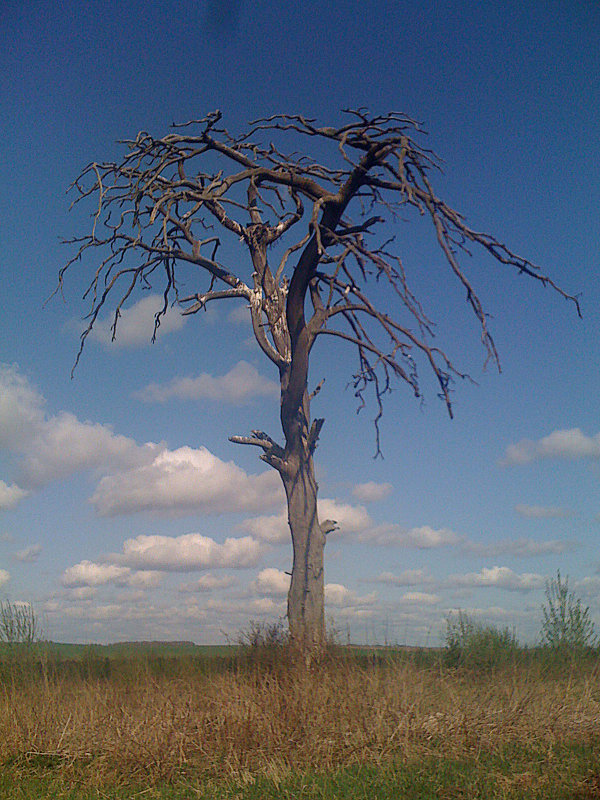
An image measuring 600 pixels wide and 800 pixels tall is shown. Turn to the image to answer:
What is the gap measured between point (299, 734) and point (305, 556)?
3417 millimetres

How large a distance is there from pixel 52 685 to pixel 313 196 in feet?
28.1

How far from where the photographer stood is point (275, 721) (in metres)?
8.30

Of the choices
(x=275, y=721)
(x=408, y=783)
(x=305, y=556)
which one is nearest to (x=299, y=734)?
(x=275, y=721)

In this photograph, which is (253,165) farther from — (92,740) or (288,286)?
(92,740)

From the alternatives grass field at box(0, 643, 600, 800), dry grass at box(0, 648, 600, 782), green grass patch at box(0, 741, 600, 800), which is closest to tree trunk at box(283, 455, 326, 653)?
grass field at box(0, 643, 600, 800)

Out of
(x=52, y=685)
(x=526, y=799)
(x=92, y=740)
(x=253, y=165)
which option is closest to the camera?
(x=526, y=799)

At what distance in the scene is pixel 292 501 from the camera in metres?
11.6

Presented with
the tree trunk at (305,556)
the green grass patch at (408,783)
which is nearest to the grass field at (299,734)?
the green grass patch at (408,783)

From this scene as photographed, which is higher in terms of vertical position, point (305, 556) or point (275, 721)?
point (305, 556)

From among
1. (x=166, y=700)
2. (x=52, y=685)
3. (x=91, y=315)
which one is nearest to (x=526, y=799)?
(x=166, y=700)

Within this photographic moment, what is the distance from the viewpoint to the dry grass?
7754 millimetres

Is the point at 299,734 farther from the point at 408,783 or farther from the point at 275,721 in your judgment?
the point at 408,783

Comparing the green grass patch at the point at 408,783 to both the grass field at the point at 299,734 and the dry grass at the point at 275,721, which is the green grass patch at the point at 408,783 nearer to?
the grass field at the point at 299,734

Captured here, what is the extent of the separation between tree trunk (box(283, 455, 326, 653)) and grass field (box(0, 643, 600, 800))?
29.5 inches
